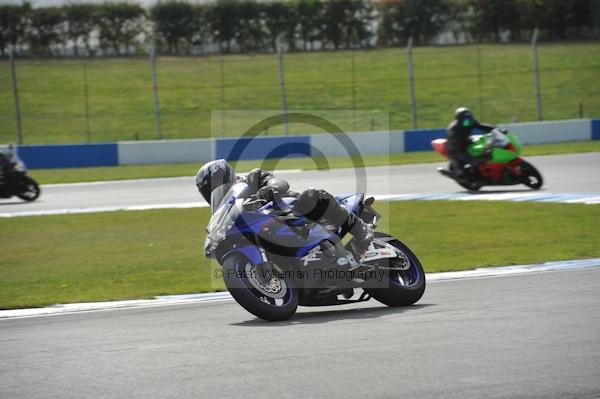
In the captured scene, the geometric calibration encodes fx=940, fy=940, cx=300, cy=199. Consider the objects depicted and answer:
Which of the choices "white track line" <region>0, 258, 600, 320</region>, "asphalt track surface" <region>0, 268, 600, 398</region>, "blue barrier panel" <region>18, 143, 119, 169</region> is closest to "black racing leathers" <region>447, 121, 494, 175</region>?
"white track line" <region>0, 258, 600, 320</region>

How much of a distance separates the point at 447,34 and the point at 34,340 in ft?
115

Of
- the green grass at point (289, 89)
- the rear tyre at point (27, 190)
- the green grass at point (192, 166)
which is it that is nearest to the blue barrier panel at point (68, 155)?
the green grass at point (192, 166)

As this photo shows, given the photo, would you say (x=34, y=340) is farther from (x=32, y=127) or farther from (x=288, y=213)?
(x=32, y=127)

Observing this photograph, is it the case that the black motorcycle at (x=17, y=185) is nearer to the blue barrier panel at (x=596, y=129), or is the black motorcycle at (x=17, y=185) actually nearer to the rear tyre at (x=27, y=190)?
the rear tyre at (x=27, y=190)

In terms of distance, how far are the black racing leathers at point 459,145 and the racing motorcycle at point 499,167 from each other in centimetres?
10

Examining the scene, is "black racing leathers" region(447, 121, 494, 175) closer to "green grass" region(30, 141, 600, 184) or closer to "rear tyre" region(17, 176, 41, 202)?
"green grass" region(30, 141, 600, 184)

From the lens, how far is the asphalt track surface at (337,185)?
1759 cm

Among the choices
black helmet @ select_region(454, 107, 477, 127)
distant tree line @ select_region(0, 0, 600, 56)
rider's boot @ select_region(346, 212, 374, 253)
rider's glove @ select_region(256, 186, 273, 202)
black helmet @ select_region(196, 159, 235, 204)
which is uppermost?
distant tree line @ select_region(0, 0, 600, 56)

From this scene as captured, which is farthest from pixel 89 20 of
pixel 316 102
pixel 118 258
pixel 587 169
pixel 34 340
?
pixel 34 340

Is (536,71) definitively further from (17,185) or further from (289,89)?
(17,185)

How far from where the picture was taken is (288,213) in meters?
7.15

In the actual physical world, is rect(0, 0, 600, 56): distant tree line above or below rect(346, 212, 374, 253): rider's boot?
above

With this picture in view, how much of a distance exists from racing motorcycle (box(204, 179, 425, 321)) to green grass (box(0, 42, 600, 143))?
2300cm

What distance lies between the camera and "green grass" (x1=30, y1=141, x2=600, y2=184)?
76.8ft
